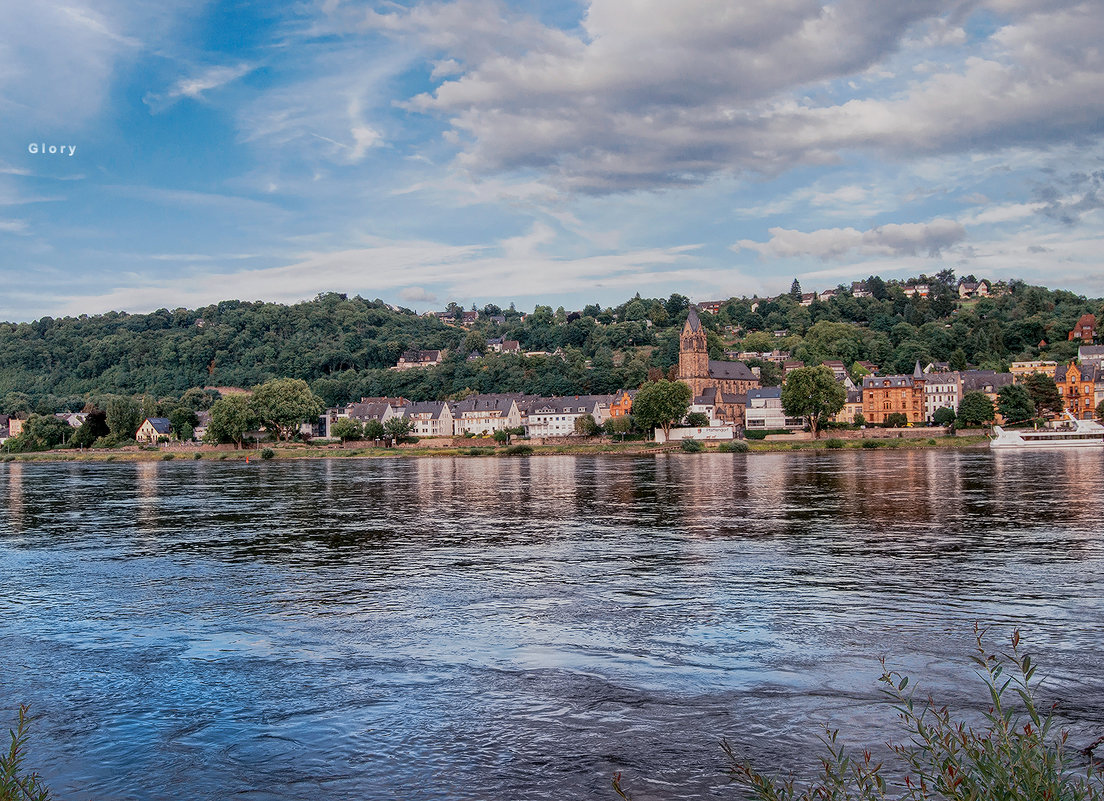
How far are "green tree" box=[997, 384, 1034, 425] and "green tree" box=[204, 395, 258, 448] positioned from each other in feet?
330

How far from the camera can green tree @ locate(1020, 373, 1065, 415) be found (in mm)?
125562

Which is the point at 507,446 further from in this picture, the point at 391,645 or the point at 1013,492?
the point at 391,645

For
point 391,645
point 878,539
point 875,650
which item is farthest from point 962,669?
point 878,539

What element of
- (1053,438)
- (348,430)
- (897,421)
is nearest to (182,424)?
(348,430)

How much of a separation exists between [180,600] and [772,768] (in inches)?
550

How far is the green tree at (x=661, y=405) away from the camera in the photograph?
116 metres

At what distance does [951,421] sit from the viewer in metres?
118

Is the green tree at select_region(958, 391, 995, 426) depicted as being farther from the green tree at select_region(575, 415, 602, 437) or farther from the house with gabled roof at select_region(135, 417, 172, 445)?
the house with gabled roof at select_region(135, 417, 172, 445)

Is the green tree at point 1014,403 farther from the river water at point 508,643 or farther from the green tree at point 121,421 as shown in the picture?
the green tree at point 121,421

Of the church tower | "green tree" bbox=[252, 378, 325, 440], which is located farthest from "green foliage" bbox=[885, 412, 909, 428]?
"green tree" bbox=[252, 378, 325, 440]

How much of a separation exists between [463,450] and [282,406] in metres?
27.0

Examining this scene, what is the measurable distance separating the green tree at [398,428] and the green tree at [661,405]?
3432 centimetres

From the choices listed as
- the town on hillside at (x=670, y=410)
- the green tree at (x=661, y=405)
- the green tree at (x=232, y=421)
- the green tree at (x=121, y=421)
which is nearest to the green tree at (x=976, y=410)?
the town on hillside at (x=670, y=410)

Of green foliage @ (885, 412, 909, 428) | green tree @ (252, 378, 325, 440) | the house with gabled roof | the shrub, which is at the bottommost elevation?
the shrub
